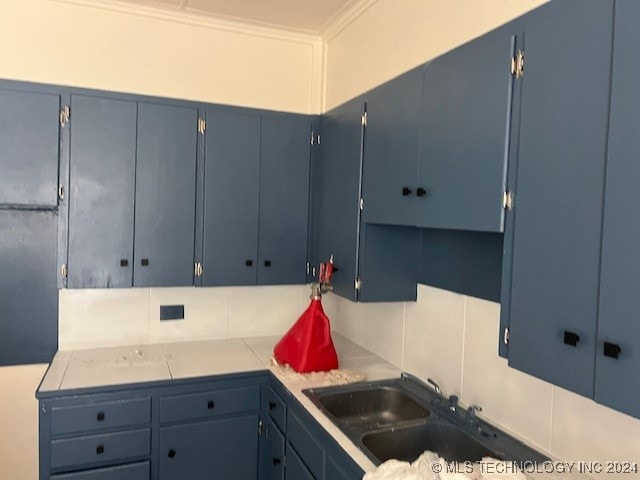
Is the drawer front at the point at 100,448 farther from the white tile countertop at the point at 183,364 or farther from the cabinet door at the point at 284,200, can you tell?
the cabinet door at the point at 284,200

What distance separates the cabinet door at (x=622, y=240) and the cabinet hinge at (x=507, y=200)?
11.6 inches

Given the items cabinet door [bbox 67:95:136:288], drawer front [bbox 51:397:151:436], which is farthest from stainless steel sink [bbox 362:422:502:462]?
cabinet door [bbox 67:95:136:288]

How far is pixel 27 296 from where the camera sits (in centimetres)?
242

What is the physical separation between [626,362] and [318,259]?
5.94ft

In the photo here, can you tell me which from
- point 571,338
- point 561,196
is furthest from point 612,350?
point 561,196

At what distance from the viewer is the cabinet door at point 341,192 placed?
87.9 inches

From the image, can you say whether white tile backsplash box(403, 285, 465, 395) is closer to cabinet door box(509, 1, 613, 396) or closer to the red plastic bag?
the red plastic bag

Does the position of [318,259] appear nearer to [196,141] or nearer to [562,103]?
[196,141]

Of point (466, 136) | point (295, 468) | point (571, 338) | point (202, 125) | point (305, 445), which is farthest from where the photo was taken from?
point (202, 125)

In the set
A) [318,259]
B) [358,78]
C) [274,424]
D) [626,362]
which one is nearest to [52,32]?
[358,78]

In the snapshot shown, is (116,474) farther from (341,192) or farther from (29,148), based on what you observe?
(341,192)

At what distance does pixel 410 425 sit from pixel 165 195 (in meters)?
1.59

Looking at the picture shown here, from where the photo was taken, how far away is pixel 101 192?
91.5 inches

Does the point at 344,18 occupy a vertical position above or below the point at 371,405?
above
